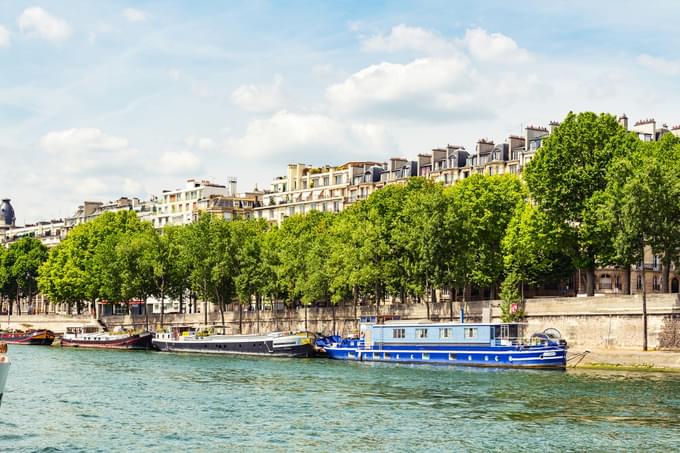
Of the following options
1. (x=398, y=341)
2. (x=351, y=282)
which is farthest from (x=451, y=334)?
(x=351, y=282)

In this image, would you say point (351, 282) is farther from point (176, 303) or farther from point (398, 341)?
point (176, 303)

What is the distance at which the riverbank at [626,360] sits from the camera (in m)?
65.8

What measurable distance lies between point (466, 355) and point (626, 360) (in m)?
12.5

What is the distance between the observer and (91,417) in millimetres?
46312

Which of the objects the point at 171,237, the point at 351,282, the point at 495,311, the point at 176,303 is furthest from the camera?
the point at 176,303

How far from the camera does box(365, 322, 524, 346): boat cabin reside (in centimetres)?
7500

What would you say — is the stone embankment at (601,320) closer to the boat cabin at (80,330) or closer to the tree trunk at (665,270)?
the tree trunk at (665,270)

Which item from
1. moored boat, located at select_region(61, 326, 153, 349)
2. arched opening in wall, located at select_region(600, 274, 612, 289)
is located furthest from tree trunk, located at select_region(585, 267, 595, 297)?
moored boat, located at select_region(61, 326, 153, 349)

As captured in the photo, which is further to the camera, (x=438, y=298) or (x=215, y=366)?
(x=438, y=298)

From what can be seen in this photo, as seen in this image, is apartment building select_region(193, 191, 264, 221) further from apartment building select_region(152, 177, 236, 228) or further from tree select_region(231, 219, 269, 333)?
tree select_region(231, 219, 269, 333)

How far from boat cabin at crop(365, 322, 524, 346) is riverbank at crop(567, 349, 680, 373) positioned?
4913 millimetres

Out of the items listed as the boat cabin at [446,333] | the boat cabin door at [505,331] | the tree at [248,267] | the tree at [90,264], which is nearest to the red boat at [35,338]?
the tree at [90,264]

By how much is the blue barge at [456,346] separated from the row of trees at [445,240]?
7.58 meters

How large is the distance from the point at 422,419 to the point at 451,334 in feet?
114
